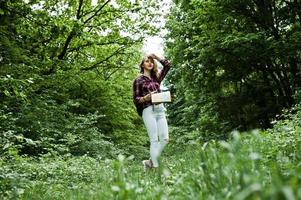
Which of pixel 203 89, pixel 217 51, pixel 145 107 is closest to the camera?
pixel 145 107

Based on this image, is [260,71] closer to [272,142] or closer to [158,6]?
[158,6]

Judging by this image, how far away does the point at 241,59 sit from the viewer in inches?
549

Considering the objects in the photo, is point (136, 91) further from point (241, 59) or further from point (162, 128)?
point (241, 59)

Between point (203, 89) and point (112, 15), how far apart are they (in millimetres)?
5554

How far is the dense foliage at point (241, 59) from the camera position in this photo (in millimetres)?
12641

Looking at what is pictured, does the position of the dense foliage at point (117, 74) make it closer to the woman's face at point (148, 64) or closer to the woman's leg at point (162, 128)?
the woman's leg at point (162, 128)

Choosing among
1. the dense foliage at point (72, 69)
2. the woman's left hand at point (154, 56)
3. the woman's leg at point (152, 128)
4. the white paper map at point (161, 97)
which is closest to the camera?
the white paper map at point (161, 97)

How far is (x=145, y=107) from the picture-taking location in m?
7.31

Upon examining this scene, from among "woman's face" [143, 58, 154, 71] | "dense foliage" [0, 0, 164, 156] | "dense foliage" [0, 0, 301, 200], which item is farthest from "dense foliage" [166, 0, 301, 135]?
"woman's face" [143, 58, 154, 71]

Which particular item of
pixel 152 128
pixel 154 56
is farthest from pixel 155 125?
pixel 154 56

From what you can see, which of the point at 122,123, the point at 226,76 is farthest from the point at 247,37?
the point at 122,123

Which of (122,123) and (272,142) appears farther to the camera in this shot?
(122,123)

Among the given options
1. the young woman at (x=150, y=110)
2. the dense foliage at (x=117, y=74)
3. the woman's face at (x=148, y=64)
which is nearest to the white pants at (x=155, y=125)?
the young woman at (x=150, y=110)

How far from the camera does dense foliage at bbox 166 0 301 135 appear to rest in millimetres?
12641
